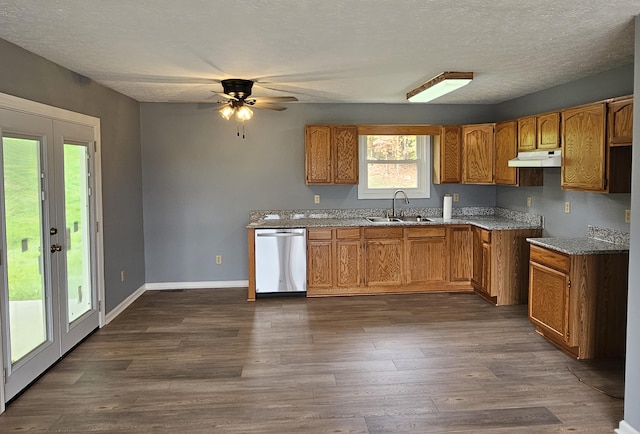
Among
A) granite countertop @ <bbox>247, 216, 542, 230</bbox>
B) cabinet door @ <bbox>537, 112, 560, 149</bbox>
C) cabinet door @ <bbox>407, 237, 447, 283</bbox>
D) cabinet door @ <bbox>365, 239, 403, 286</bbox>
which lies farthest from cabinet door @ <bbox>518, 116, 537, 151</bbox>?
cabinet door @ <bbox>365, 239, 403, 286</bbox>

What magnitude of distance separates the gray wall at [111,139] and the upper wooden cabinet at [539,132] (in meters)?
4.37

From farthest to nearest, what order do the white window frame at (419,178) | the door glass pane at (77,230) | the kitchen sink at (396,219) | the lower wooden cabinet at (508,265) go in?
the white window frame at (419,178), the kitchen sink at (396,219), the lower wooden cabinet at (508,265), the door glass pane at (77,230)

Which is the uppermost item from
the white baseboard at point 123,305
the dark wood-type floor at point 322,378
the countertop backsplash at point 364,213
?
the countertop backsplash at point 364,213

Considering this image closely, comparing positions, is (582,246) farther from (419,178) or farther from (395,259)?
(419,178)

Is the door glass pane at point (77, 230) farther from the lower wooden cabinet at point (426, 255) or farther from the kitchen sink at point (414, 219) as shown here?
the kitchen sink at point (414, 219)

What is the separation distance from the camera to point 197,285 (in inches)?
248

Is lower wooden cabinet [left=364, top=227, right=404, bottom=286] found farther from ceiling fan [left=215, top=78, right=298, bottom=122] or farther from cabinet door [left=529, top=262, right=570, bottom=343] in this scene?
ceiling fan [left=215, top=78, right=298, bottom=122]

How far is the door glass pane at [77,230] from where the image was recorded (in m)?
4.13

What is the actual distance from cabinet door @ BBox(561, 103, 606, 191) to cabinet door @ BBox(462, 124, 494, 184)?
1.49 meters

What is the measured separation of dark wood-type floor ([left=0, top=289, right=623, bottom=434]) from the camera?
294cm

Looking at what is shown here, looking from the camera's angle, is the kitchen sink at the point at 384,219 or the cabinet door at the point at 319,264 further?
the kitchen sink at the point at 384,219

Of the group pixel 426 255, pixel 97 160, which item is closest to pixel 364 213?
pixel 426 255

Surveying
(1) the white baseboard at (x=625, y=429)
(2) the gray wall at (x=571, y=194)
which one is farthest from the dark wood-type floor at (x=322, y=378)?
(2) the gray wall at (x=571, y=194)

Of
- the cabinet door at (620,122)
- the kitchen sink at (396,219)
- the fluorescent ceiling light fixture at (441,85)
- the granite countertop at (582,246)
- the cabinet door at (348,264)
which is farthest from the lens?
the kitchen sink at (396,219)
